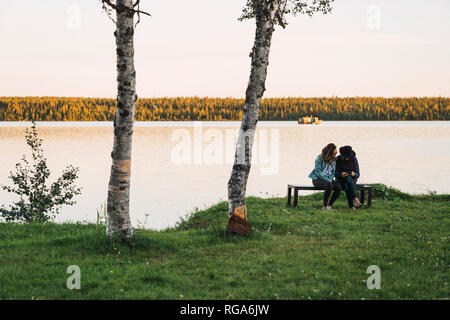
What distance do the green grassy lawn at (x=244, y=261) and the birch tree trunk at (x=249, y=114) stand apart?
0.61 meters

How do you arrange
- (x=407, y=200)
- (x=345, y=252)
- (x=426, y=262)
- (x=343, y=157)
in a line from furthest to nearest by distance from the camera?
(x=407, y=200) → (x=343, y=157) → (x=345, y=252) → (x=426, y=262)

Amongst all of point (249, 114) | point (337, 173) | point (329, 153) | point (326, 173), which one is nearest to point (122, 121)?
point (249, 114)

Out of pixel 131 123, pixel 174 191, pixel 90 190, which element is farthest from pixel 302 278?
pixel 90 190

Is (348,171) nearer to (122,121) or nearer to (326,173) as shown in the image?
(326,173)

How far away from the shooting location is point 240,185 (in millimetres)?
11914

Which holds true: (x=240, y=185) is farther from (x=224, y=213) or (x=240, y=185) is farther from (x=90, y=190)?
(x=90, y=190)

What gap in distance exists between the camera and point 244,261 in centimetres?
966

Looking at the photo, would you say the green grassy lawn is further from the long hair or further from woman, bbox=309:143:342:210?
the long hair

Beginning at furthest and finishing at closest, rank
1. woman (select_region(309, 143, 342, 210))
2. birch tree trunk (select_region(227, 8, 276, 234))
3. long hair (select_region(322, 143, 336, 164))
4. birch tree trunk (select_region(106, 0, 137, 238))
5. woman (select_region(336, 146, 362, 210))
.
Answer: woman (select_region(336, 146, 362, 210))
woman (select_region(309, 143, 342, 210))
long hair (select_region(322, 143, 336, 164))
birch tree trunk (select_region(227, 8, 276, 234))
birch tree trunk (select_region(106, 0, 137, 238))

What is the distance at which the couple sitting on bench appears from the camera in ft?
52.6

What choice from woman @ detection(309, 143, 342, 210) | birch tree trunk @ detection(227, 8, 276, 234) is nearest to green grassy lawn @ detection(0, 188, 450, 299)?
birch tree trunk @ detection(227, 8, 276, 234)

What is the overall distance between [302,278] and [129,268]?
3488 millimetres

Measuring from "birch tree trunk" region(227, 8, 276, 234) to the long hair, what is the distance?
4928mm

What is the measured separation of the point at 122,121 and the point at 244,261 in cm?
434
